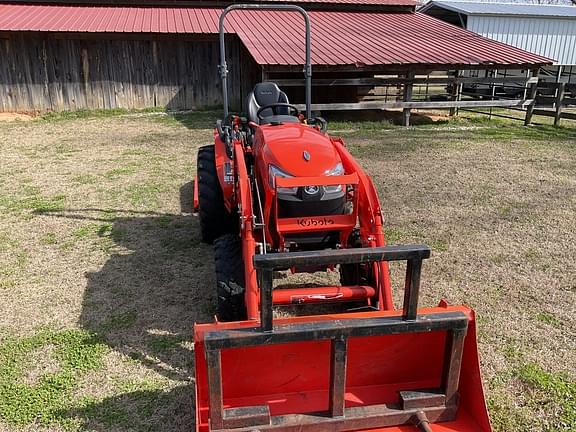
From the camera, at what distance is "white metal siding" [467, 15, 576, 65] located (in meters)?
19.4

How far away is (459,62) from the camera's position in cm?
1110

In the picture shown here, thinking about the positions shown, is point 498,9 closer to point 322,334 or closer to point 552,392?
point 552,392

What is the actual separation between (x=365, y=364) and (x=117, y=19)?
42.8ft

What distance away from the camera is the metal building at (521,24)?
19312 millimetres

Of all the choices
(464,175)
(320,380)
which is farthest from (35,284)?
(464,175)

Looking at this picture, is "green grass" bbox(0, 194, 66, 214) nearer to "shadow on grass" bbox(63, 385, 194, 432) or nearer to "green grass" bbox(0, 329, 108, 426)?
"green grass" bbox(0, 329, 108, 426)

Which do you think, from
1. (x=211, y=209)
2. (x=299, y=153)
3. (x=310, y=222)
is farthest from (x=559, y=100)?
(x=310, y=222)

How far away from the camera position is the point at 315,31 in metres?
13.2

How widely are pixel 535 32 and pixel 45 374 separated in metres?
22.0

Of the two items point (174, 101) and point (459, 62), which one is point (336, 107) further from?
point (174, 101)

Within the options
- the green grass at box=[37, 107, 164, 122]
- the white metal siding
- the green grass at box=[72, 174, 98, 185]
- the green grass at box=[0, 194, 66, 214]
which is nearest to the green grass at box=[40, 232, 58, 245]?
the green grass at box=[0, 194, 66, 214]

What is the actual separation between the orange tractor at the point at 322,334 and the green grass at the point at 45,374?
2.72ft

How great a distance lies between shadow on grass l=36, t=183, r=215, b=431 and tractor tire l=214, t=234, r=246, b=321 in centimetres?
32

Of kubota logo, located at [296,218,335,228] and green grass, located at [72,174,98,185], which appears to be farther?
green grass, located at [72,174,98,185]
